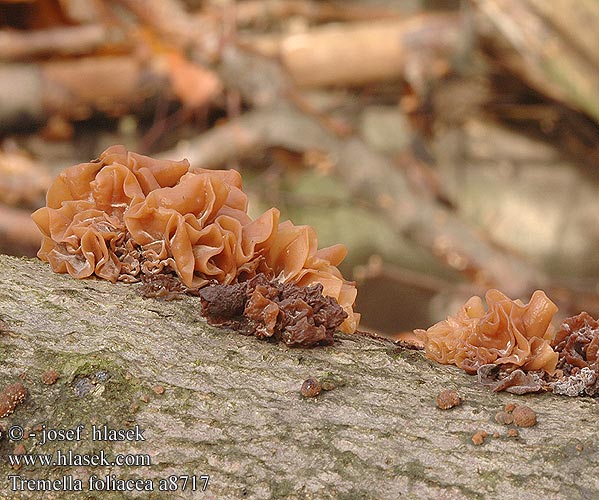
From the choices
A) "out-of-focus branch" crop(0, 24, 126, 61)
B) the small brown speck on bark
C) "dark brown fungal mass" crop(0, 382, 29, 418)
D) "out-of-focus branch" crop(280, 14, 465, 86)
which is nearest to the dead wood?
"out-of-focus branch" crop(280, 14, 465, 86)

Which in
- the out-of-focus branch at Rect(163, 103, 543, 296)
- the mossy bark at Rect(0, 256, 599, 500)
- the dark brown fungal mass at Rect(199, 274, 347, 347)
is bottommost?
the out-of-focus branch at Rect(163, 103, 543, 296)

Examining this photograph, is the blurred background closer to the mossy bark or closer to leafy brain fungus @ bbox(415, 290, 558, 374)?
the mossy bark

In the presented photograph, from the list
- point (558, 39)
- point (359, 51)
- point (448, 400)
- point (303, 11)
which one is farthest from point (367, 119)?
point (448, 400)

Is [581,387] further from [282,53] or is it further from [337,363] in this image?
[282,53]

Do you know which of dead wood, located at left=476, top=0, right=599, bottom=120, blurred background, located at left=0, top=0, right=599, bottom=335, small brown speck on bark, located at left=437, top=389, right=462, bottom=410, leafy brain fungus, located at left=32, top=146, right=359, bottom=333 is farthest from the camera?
blurred background, located at left=0, top=0, right=599, bottom=335

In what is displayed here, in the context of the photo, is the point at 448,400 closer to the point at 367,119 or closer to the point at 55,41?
the point at 55,41

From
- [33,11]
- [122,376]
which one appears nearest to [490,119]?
[33,11]

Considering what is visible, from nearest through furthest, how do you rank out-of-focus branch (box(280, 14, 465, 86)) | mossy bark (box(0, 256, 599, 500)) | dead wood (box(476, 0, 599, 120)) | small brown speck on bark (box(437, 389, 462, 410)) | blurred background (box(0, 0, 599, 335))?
1. mossy bark (box(0, 256, 599, 500))
2. small brown speck on bark (box(437, 389, 462, 410))
3. dead wood (box(476, 0, 599, 120))
4. blurred background (box(0, 0, 599, 335))
5. out-of-focus branch (box(280, 14, 465, 86))
